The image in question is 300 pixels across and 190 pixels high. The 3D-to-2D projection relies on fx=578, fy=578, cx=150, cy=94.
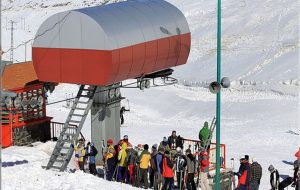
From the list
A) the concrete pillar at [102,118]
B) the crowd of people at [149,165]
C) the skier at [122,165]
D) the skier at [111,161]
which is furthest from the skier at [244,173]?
the concrete pillar at [102,118]

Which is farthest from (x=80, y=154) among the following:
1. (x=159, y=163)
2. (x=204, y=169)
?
(x=204, y=169)

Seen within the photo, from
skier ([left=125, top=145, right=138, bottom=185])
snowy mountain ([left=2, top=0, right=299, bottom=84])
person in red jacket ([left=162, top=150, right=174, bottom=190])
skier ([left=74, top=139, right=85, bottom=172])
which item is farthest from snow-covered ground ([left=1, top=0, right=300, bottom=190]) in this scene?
skier ([left=74, top=139, right=85, bottom=172])

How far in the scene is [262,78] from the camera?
40875 millimetres

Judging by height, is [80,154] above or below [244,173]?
above

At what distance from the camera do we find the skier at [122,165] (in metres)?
17.2

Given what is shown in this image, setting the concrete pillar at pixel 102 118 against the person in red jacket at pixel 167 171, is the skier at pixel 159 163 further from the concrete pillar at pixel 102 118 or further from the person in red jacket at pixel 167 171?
the concrete pillar at pixel 102 118

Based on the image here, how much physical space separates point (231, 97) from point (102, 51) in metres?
20.9

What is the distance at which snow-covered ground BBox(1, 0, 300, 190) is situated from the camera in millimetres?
20344

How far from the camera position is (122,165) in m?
17.3

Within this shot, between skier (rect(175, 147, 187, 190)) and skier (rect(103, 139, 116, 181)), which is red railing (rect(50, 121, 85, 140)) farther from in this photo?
skier (rect(175, 147, 187, 190))

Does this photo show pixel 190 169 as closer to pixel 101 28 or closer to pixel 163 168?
pixel 163 168

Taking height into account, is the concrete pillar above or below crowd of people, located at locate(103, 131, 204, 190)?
above

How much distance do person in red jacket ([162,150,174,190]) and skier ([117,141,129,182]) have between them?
159cm

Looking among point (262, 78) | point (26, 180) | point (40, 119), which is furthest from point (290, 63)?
point (26, 180)
